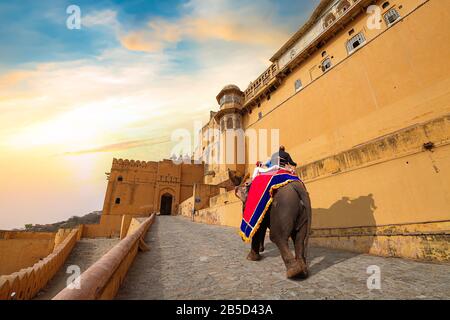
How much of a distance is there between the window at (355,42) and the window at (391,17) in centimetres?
129

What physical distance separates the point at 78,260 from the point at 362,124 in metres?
20.4

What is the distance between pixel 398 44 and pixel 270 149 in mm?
10711

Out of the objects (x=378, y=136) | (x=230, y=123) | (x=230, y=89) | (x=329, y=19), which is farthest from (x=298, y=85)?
(x=230, y=89)

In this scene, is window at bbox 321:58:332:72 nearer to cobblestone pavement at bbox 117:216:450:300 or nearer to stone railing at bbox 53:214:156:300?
cobblestone pavement at bbox 117:216:450:300

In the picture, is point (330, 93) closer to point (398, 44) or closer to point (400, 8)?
point (398, 44)

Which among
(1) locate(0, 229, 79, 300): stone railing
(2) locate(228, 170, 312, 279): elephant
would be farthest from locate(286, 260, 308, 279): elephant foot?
(1) locate(0, 229, 79, 300): stone railing

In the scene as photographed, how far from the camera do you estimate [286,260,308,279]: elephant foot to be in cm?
269

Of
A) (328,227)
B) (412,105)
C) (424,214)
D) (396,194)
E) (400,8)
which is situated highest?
(400,8)

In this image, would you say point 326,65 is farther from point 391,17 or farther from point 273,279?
point 273,279

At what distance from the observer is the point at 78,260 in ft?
46.9

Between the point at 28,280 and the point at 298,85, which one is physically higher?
the point at 298,85

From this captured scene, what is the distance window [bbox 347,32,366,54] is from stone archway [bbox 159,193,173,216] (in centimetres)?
2714
